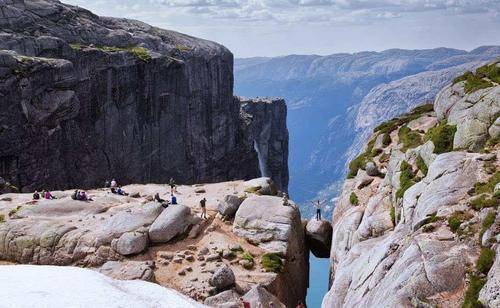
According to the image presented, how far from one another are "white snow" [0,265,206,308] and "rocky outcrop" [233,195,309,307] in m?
14.5

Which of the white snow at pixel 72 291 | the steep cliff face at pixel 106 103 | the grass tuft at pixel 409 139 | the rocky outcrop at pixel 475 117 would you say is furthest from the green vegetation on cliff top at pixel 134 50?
the rocky outcrop at pixel 475 117

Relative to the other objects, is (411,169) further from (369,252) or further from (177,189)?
(177,189)

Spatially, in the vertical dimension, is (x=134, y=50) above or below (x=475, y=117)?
above

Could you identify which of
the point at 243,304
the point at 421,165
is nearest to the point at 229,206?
the point at 243,304

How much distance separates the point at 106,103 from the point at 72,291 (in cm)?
8804

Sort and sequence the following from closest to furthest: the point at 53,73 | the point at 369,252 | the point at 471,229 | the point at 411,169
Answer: the point at 471,229, the point at 369,252, the point at 411,169, the point at 53,73

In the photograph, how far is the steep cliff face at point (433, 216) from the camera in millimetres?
26000

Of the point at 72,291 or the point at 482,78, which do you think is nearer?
the point at 72,291

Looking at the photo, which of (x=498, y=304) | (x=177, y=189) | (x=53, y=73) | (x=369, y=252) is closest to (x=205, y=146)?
(x=53, y=73)

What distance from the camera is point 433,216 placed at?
1244 inches

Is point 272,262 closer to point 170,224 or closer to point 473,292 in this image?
point 170,224

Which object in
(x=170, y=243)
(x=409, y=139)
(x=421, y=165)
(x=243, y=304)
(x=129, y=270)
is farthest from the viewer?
(x=409, y=139)

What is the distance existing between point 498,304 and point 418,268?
4790mm

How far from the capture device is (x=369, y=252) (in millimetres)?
34531
